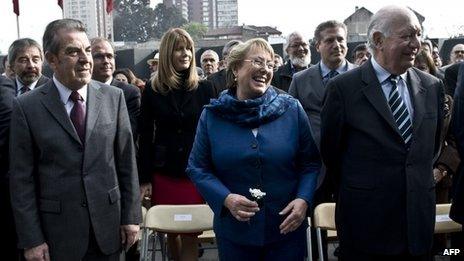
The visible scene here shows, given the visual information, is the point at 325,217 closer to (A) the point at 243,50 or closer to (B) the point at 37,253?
(A) the point at 243,50

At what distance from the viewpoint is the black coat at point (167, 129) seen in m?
4.23

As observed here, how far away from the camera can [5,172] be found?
125 inches

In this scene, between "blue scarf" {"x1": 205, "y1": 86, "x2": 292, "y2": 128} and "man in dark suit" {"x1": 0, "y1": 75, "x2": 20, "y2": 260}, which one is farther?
"man in dark suit" {"x1": 0, "y1": 75, "x2": 20, "y2": 260}

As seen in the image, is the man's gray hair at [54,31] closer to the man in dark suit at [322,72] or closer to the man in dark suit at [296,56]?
the man in dark suit at [322,72]

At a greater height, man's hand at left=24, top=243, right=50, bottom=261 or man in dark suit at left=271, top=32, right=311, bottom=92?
man in dark suit at left=271, top=32, right=311, bottom=92

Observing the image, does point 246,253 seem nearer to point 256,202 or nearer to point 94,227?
point 256,202

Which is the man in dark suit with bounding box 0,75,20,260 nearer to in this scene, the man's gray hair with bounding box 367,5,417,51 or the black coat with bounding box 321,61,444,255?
the black coat with bounding box 321,61,444,255

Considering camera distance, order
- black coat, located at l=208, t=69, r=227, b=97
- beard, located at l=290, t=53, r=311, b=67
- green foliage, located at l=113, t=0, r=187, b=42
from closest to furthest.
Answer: black coat, located at l=208, t=69, r=227, b=97 < beard, located at l=290, t=53, r=311, b=67 < green foliage, located at l=113, t=0, r=187, b=42

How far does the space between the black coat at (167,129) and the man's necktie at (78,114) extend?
134cm

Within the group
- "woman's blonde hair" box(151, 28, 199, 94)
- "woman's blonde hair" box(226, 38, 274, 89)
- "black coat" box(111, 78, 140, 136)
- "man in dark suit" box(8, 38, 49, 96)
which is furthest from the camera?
"man in dark suit" box(8, 38, 49, 96)

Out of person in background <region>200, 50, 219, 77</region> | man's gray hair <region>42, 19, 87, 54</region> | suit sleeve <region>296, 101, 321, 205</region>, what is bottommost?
suit sleeve <region>296, 101, 321, 205</region>

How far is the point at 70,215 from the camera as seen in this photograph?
281cm

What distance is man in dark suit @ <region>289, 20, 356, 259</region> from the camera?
445cm

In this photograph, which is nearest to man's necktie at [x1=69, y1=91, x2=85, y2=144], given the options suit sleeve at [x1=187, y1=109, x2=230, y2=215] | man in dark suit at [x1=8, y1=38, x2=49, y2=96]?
suit sleeve at [x1=187, y1=109, x2=230, y2=215]
